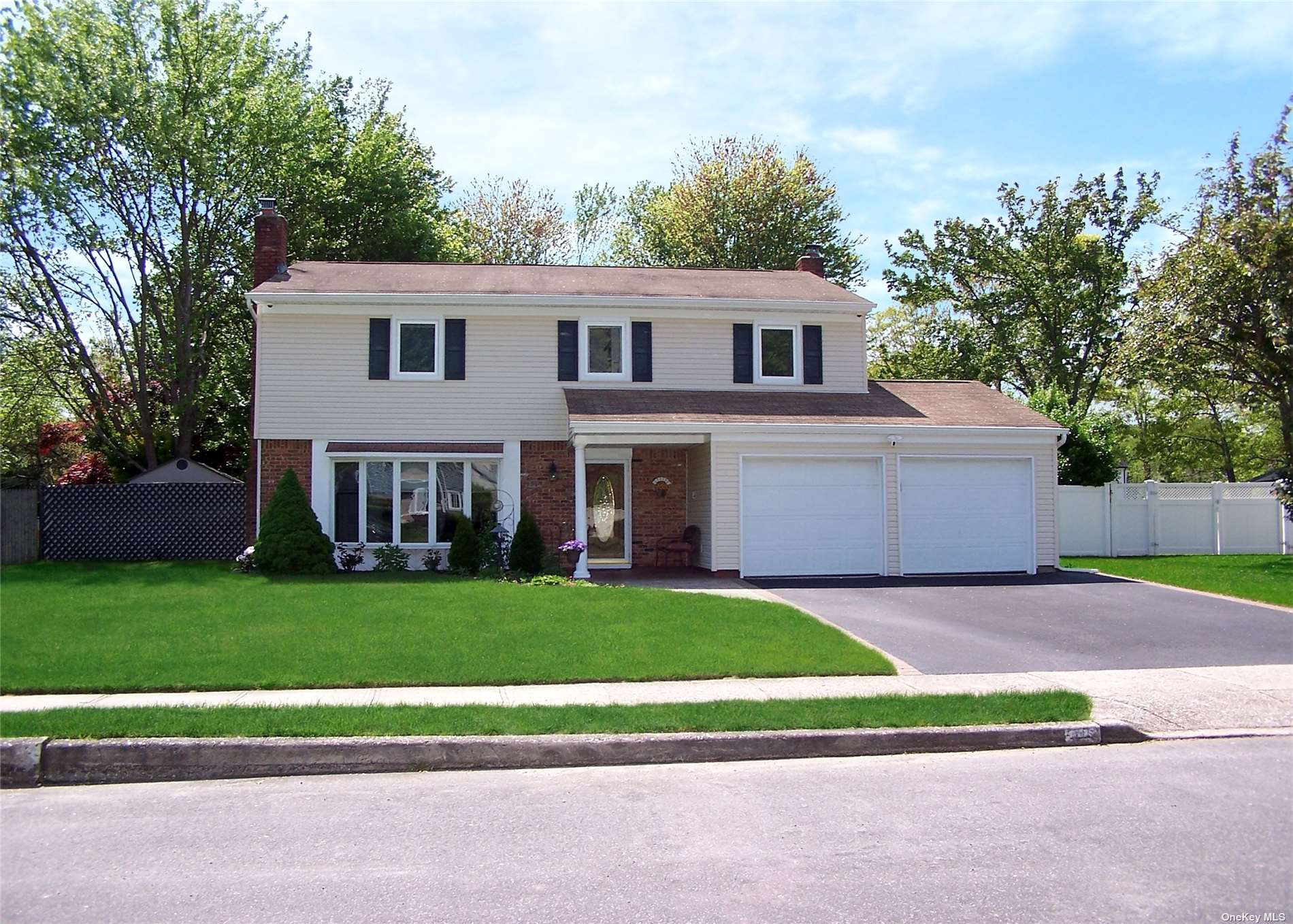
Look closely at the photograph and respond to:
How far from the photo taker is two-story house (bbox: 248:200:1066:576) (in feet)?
59.6

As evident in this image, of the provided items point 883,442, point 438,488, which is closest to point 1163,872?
point 883,442

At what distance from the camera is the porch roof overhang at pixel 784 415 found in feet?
57.6

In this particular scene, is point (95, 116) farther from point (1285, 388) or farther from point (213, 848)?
point (1285, 388)

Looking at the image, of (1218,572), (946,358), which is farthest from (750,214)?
(1218,572)

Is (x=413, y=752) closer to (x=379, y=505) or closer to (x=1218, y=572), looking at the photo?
(x=379, y=505)

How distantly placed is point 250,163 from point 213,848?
76.3 ft

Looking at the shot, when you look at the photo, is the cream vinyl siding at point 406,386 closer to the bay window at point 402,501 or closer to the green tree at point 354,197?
the bay window at point 402,501

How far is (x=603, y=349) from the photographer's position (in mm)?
20031

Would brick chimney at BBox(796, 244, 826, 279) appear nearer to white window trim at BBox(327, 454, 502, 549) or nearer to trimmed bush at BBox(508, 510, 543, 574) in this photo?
white window trim at BBox(327, 454, 502, 549)

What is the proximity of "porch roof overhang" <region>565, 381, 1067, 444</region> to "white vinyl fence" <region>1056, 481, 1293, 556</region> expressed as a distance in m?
5.00

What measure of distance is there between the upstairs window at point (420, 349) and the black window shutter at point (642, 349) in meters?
3.74

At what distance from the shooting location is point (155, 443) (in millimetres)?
27078

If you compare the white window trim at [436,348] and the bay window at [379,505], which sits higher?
the white window trim at [436,348]

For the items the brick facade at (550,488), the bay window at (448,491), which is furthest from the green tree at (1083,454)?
the bay window at (448,491)
